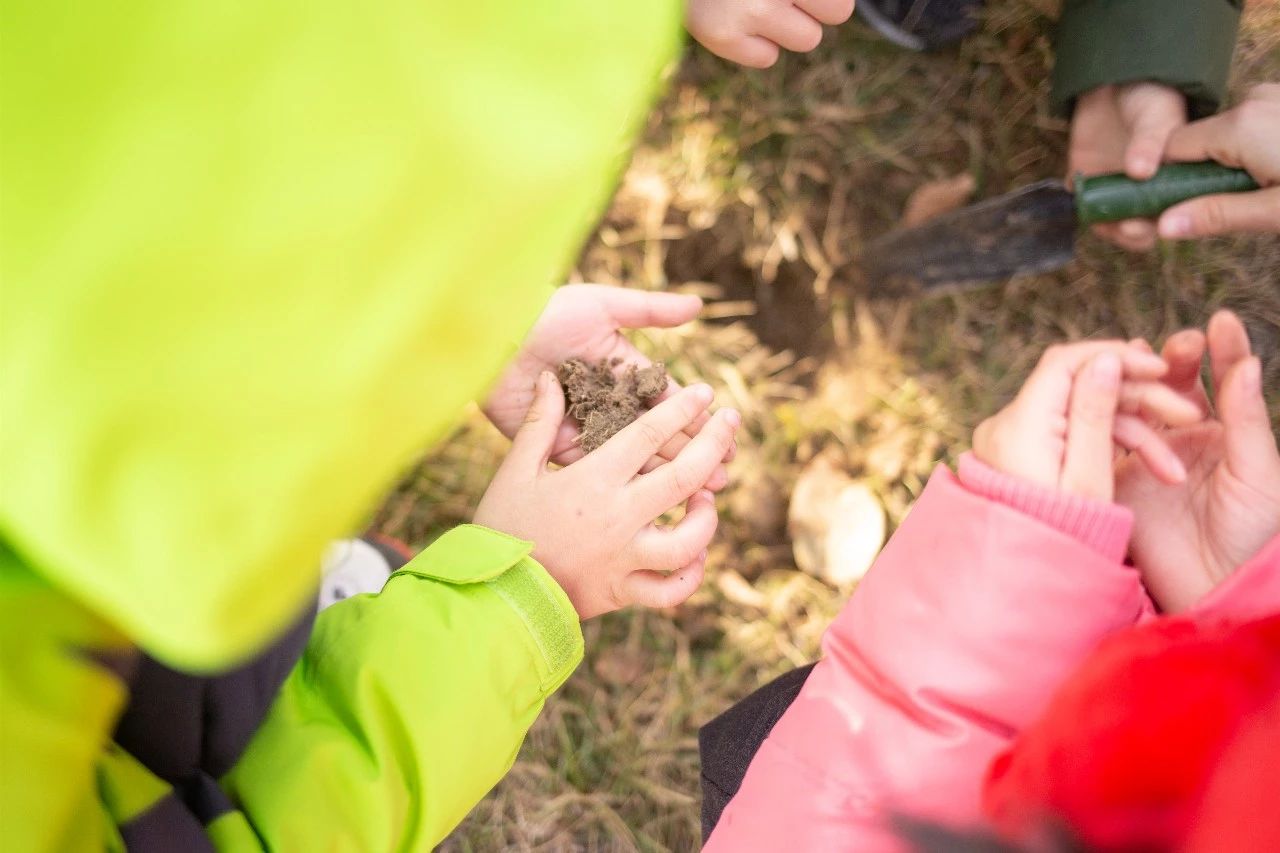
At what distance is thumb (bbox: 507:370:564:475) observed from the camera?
3.88 feet

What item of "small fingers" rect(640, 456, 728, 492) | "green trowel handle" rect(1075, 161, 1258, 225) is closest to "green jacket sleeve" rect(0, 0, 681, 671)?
"small fingers" rect(640, 456, 728, 492)

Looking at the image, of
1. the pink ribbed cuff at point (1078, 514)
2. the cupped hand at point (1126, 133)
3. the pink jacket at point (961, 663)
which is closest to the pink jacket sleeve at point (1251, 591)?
the pink jacket at point (961, 663)

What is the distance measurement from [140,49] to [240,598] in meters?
0.27

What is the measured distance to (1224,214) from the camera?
1.42m

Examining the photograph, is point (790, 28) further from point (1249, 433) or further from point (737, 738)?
point (737, 738)

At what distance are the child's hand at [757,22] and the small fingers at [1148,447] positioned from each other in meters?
0.70

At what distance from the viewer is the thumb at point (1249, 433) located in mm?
1085

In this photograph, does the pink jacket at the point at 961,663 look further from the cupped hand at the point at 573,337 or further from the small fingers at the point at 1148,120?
the small fingers at the point at 1148,120

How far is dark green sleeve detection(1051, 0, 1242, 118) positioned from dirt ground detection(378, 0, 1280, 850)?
25 cm

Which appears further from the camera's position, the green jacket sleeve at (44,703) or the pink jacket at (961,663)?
the pink jacket at (961,663)

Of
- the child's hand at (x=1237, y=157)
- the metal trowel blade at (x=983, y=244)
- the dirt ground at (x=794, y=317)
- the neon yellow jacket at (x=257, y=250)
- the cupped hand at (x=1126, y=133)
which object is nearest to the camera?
the neon yellow jacket at (x=257, y=250)

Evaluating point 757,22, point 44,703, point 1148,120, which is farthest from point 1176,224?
point 44,703

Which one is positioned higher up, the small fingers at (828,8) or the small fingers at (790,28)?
the small fingers at (828,8)

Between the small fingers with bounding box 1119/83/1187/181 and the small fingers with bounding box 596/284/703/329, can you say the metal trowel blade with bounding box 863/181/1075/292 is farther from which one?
the small fingers with bounding box 596/284/703/329
